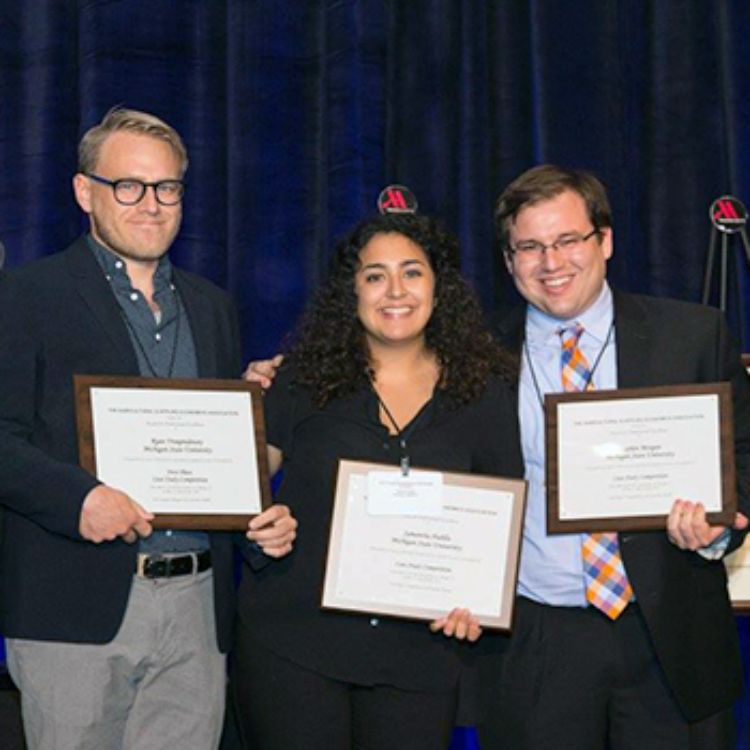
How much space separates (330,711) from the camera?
8.16ft

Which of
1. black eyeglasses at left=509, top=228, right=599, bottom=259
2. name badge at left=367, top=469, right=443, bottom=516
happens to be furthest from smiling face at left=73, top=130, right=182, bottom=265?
black eyeglasses at left=509, top=228, right=599, bottom=259

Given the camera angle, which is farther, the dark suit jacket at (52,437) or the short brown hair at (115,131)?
the short brown hair at (115,131)

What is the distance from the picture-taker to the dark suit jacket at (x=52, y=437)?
7.75ft

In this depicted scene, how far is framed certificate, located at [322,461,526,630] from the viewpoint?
2.48m

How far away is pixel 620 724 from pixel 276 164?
2.10 metres

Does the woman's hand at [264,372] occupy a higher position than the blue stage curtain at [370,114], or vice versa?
the blue stage curtain at [370,114]

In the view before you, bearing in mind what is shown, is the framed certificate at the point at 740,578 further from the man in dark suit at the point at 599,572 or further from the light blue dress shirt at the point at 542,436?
the light blue dress shirt at the point at 542,436

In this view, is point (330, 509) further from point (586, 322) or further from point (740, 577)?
point (740, 577)

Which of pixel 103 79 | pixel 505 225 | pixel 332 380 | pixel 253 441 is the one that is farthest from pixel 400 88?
pixel 253 441

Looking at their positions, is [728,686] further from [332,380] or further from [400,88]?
[400,88]

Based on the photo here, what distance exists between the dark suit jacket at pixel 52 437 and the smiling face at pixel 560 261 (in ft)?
3.07

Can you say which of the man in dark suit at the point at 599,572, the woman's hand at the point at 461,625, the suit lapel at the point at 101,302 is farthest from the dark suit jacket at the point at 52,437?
the man in dark suit at the point at 599,572

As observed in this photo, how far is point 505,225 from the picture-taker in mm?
2779

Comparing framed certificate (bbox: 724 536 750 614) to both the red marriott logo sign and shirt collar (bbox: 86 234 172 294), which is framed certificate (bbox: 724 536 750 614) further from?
shirt collar (bbox: 86 234 172 294)
